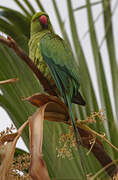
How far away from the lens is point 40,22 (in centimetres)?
133

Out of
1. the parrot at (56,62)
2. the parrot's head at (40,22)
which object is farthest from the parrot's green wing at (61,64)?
the parrot's head at (40,22)

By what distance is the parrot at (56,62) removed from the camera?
97 centimetres

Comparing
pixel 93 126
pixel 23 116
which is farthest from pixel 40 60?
pixel 93 126

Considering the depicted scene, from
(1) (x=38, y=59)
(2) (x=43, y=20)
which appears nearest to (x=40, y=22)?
(2) (x=43, y=20)

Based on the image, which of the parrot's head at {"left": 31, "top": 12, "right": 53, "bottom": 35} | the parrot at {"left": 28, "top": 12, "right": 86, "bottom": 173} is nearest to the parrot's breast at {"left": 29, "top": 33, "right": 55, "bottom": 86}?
the parrot at {"left": 28, "top": 12, "right": 86, "bottom": 173}

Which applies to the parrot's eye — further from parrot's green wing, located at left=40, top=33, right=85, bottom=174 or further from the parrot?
parrot's green wing, located at left=40, top=33, right=85, bottom=174

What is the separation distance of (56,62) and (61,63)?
0.06 feet

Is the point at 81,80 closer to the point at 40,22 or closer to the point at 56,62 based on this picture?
the point at 56,62

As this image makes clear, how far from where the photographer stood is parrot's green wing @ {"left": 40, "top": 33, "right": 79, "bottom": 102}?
38.5 inches

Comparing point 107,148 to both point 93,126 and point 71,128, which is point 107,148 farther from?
point 71,128

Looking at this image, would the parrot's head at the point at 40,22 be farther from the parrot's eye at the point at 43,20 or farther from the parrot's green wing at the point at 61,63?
the parrot's green wing at the point at 61,63

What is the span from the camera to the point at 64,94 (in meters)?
0.92

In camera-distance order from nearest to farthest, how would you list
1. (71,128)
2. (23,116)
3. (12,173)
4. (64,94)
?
(12,173) < (71,128) < (64,94) < (23,116)

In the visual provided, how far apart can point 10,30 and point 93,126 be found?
1.78 ft
